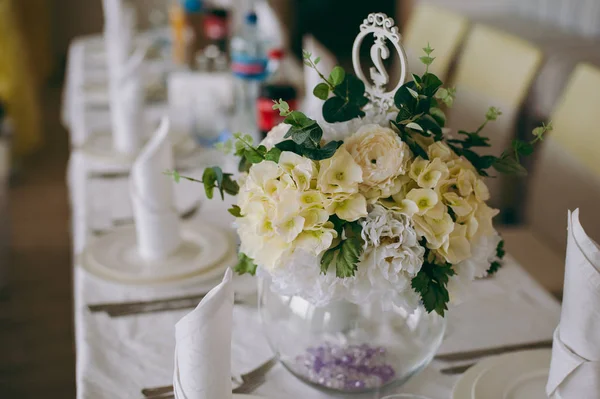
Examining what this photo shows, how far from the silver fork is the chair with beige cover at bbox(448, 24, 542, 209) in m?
1.40

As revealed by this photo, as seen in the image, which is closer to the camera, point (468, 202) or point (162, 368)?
point (468, 202)

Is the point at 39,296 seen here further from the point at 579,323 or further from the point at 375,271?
the point at 579,323

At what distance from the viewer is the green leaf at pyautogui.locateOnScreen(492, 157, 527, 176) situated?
3.07 feet

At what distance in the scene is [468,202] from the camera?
88cm

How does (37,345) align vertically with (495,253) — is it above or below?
below

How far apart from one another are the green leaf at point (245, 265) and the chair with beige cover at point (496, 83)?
1.41m

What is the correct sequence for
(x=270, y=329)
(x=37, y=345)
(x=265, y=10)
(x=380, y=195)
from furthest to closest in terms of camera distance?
1. (x=265, y=10)
2. (x=37, y=345)
3. (x=270, y=329)
4. (x=380, y=195)

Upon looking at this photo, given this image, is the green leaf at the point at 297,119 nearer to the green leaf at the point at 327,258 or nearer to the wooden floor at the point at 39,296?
the green leaf at the point at 327,258

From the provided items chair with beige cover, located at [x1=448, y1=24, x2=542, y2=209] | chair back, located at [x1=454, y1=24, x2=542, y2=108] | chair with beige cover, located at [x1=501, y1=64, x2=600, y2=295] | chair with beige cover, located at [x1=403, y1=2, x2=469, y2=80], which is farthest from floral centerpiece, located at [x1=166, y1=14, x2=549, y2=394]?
chair with beige cover, located at [x1=403, y1=2, x2=469, y2=80]

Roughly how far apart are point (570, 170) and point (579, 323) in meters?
1.24

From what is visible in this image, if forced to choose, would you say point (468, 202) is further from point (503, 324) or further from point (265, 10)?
point (265, 10)

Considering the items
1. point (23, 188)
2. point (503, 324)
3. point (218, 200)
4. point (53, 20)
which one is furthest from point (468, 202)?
point (53, 20)

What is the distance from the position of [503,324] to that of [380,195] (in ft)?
1.47

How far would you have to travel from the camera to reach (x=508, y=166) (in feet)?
3.08
